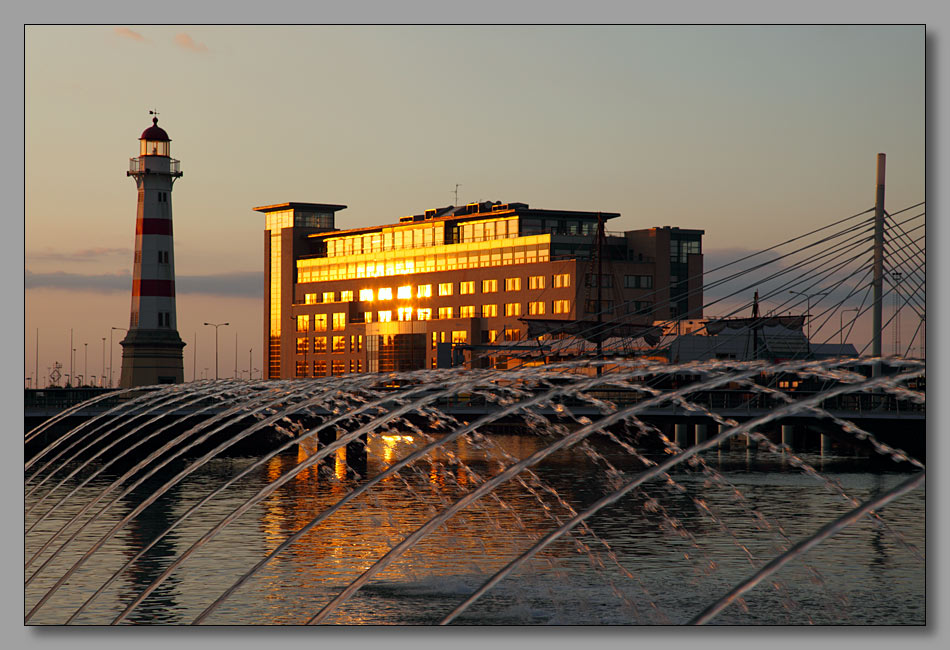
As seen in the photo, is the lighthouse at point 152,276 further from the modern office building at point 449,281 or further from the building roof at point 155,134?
the modern office building at point 449,281

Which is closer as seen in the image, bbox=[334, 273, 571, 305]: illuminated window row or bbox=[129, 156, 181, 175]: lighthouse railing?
bbox=[129, 156, 181, 175]: lighthouse railing

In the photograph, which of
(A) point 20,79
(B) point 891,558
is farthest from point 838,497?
(A) point 20,79

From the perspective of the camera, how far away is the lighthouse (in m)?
66.0

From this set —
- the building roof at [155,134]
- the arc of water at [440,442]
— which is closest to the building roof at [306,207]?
the building roof at [155,134]

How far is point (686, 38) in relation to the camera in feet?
68.3

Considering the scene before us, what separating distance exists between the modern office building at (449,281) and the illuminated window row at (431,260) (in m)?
0.11

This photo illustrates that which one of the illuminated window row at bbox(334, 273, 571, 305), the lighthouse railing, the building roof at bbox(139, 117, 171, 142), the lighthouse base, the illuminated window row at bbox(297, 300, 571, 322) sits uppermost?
the building roof at bbox(139, 117, 171, 142)

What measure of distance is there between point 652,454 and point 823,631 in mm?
41193

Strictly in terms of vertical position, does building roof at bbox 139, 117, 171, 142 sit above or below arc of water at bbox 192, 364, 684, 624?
above

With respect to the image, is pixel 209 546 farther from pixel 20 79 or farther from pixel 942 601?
pixel 942 601

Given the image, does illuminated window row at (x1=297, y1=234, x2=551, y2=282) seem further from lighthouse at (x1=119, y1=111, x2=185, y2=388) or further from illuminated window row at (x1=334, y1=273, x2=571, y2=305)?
lighthouse at (x1=119, y1=111, x2=185, y2=388)

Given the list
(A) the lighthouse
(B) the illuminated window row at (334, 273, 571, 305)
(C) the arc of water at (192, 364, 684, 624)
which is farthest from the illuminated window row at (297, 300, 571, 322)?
(C) the arc of water at (192, 364, 684, 624)

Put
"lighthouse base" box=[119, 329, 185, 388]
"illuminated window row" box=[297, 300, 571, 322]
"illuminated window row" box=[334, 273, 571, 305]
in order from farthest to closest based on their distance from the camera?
1. "illuminated window row" box=[334, 273, 571, 305]
2. "illuminated window row" box=[297, 300, 571, 322]
3. "lighthouse base" box=[119, 329, 185, 388]

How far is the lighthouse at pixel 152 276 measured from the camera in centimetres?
6600
